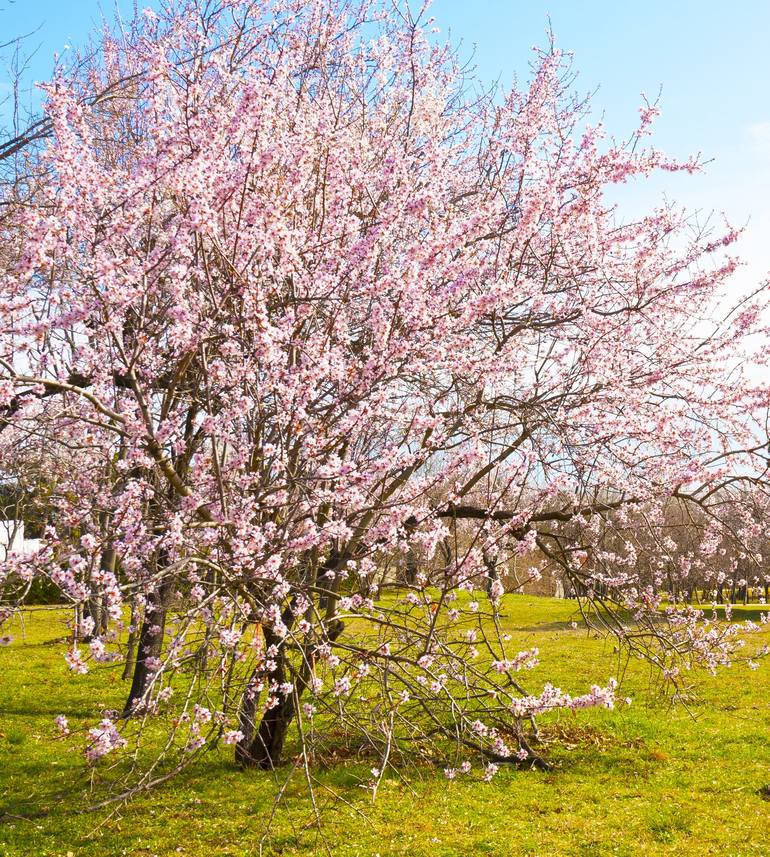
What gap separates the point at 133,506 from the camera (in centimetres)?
536

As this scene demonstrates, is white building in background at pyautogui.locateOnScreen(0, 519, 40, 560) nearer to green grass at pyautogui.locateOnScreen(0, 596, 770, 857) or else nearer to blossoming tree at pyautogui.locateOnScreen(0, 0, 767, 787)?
blossoming tree at pyautogui.locateOnScreen(0, 0, 767, 787)

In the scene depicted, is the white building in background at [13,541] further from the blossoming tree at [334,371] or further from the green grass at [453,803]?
the green grass at [453,803]

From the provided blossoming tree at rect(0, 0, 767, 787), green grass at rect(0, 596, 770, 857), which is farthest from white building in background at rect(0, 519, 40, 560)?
green grass at rect(0, 596, 770, 857)

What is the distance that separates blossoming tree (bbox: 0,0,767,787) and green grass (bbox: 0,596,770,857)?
78cm

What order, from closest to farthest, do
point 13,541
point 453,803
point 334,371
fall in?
point 334,371 < point 453,803 < point 13,541

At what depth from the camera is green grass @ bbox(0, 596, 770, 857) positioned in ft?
21.4

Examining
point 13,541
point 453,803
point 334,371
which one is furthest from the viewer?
point 13,541

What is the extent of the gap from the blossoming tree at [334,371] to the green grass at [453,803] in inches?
30.6

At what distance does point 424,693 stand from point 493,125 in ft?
21.4

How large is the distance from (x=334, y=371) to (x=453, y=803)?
198 inches

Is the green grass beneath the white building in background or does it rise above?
beneath

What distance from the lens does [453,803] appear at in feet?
25.1

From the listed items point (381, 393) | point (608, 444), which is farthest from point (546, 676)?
point (381, 393)

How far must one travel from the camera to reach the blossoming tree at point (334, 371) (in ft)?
16.5
